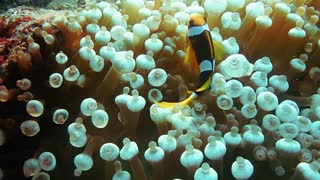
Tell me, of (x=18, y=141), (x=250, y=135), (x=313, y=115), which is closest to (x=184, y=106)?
(x=250, y=135)

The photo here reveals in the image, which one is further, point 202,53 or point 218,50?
point 218,50

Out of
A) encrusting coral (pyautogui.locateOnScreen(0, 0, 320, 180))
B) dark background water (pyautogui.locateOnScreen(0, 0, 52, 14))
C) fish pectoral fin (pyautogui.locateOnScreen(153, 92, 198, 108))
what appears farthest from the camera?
dark background water (pyautogui.locateOnScreen(0, 0, 52, 14))

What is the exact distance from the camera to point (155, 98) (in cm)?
167

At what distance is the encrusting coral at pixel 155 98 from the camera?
1.47 m

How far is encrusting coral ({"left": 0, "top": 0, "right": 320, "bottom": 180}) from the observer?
1.47 metres

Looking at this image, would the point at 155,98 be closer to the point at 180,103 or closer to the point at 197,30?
the point at 180,103

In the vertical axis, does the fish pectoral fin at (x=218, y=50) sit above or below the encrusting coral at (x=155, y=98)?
above

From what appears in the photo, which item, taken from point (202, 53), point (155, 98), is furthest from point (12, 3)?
point (202, 53)

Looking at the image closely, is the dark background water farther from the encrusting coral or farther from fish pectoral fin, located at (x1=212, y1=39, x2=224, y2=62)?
fish pectoral fin, located at (x1=212, y1=39, x2=224, y2=62)

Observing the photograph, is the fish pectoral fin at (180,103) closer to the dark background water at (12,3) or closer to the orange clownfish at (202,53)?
the orange clownfish at (202,53)

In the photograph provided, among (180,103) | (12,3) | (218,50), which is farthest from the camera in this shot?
(12,3)

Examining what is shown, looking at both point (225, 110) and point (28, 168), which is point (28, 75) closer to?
point (28, 168)

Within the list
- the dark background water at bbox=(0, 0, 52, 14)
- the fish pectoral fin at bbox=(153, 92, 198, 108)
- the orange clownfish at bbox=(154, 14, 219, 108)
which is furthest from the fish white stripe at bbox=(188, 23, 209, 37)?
the dark background water at bbox=(0, 0, 52, 14)

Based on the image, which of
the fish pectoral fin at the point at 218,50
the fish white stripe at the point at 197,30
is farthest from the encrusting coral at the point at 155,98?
the fish white stripe at the point at 197,30
